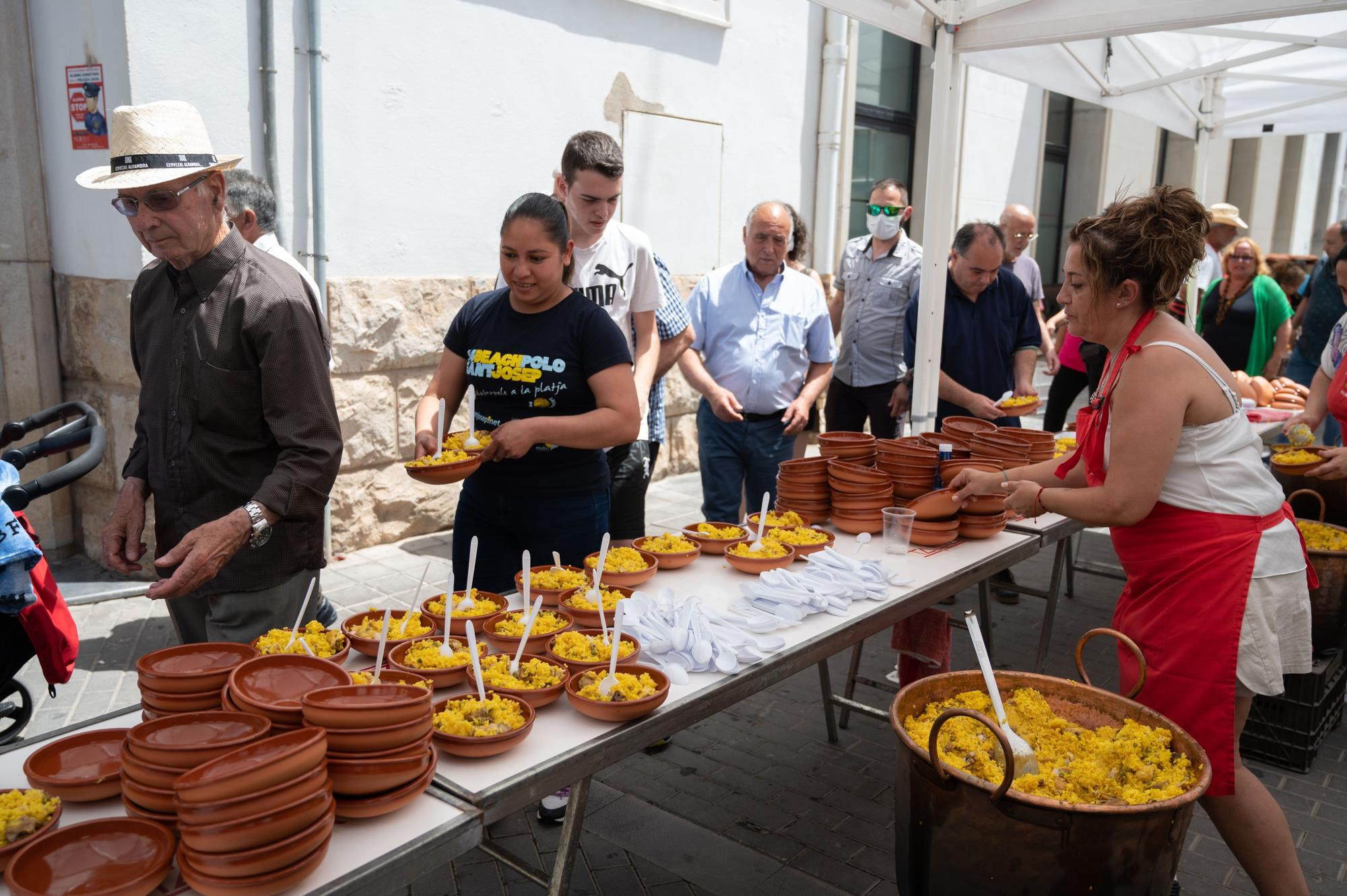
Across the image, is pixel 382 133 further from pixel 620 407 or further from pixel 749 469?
pixel 620 407

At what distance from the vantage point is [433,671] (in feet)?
6.56

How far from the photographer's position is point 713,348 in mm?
4875

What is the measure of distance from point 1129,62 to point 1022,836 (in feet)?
18.8

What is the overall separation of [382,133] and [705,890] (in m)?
4.41

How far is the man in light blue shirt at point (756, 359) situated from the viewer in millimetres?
4715

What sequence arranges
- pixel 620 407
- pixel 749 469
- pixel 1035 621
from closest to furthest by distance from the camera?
pixel 620 407 < pixel 749 469 < pixel 1035 621

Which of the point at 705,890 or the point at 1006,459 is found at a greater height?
the point at 1006,459

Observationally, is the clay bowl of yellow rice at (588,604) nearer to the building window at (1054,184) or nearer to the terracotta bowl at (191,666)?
the terracotta bowl at (191,666)

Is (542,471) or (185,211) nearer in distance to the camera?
(185,211)

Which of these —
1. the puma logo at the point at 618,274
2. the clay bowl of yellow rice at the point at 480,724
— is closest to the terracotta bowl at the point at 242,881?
A: the clay bowl of yellow rice at the point at 480,724

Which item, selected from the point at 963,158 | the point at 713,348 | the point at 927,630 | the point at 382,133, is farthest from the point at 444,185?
the point at 963,158

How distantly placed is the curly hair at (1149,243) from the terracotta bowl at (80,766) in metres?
2.38

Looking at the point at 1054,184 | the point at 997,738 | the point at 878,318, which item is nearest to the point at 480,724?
the point at 997,738

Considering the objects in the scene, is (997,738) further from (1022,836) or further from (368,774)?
(368,774)
